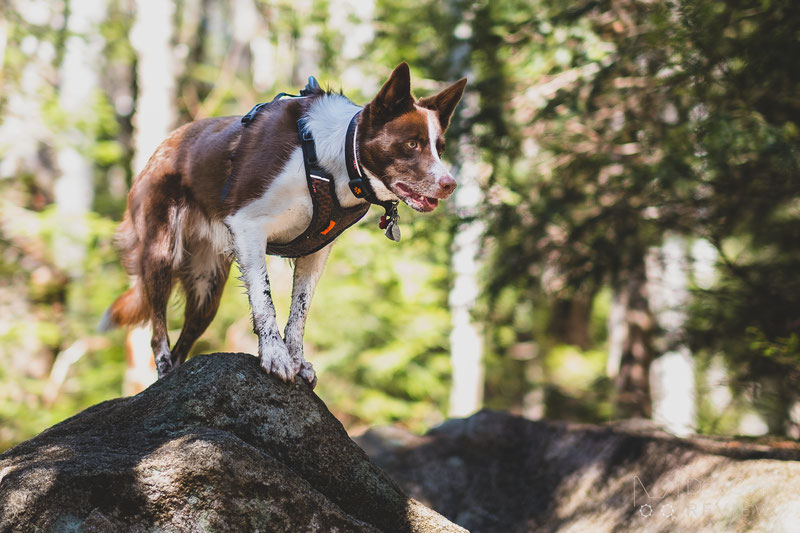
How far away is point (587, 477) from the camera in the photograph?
511 centimetres

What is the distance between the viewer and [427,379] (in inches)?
585

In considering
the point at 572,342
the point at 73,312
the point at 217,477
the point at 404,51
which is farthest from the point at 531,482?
the point at 572,342

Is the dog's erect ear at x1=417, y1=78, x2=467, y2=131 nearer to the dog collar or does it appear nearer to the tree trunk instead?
the dog collar

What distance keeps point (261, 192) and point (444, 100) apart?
3.73ft

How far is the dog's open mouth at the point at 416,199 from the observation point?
11.8 ft

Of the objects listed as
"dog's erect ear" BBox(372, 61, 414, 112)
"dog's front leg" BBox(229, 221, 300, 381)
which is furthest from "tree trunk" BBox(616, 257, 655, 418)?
"dog's front leg" BBox(229, 221, 300, 381)

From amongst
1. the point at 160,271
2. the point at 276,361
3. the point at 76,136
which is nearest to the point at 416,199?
the point at 276,361

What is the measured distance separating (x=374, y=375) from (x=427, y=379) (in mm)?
1218

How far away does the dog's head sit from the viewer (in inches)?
141

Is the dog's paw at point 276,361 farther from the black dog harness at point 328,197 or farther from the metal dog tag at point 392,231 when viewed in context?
the metal dog tag at point 392,231

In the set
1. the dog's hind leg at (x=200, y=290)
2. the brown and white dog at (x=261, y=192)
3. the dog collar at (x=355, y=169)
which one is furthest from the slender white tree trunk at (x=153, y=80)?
the dog collar at (x=355, y=169)

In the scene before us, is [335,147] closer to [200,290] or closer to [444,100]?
[444,100]

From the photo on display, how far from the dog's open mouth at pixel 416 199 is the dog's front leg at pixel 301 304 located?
78 centimetres

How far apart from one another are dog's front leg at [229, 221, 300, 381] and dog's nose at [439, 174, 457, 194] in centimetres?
100
